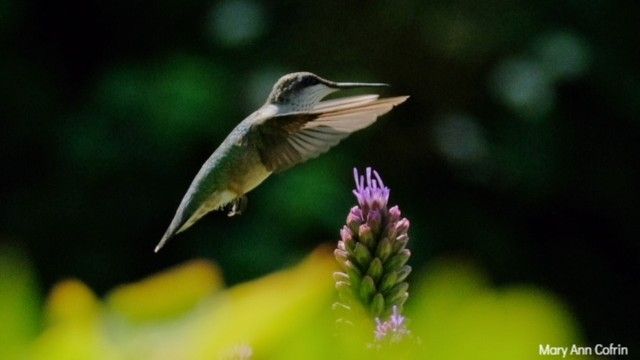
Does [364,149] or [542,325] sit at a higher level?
[364,149]

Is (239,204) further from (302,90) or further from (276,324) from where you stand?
(276,324)

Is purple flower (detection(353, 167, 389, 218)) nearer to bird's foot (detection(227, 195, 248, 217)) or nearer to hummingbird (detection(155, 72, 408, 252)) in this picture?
hummingbird (detection(155, 72, 408, 252))

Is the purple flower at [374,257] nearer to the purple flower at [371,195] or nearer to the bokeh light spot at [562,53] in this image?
the purple flower at [371,195]

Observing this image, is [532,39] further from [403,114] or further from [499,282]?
[499,282]

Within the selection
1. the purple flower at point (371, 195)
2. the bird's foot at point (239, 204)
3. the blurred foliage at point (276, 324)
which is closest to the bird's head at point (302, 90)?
the bird's foot at point (239, 204)

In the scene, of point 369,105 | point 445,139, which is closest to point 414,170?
point 445,139

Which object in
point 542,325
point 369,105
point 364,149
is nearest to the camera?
point 542,325

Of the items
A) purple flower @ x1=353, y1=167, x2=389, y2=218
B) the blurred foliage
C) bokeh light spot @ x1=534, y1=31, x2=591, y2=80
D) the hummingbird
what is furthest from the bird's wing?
bokeh light spot @ x1=534, y1=31, x2=591, y2=80
